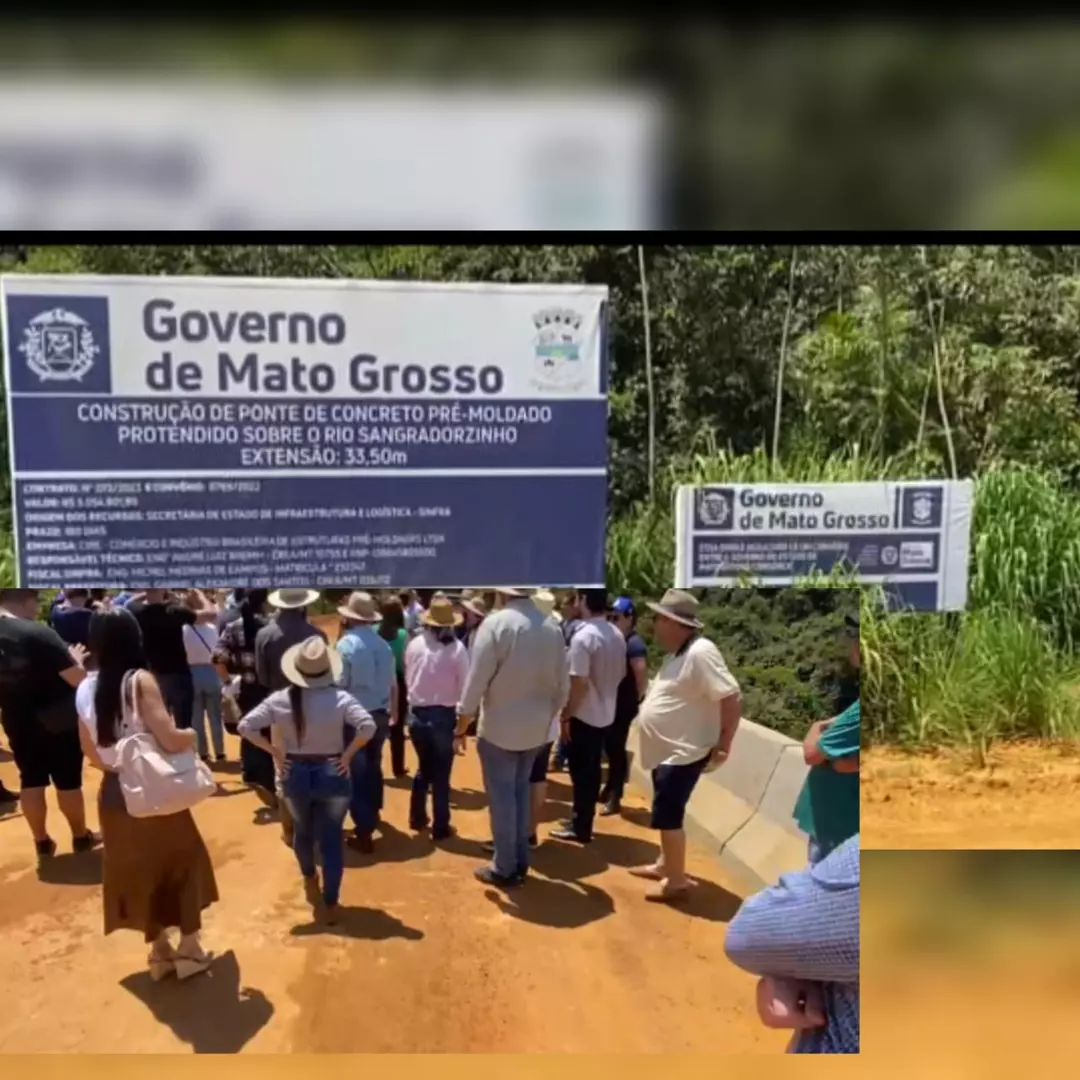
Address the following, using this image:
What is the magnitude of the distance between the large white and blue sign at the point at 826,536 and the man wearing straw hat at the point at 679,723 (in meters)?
2.46

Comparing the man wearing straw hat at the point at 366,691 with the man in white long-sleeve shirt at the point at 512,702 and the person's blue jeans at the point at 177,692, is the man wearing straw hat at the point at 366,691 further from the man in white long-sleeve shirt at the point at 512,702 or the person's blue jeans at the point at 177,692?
the person's blue jeans at the point at 177,692

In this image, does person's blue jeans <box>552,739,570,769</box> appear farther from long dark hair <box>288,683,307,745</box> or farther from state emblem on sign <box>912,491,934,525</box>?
state emblem on sign <box>912,491,934,525</box>

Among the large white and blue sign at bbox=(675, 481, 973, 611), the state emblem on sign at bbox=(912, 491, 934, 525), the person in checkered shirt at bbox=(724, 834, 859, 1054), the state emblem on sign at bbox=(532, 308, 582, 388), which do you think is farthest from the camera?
the state emblem on sign at bbox=(912, 491, 934, 525)

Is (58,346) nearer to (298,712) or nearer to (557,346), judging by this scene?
(557,346)

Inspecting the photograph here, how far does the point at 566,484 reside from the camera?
5.29m

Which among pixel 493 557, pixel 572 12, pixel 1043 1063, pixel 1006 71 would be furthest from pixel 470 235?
pixel 1043 1063

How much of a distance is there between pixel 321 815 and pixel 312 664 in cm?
40

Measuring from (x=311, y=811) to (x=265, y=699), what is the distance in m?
0.32

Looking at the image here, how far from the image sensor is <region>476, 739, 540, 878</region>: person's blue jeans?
305cm

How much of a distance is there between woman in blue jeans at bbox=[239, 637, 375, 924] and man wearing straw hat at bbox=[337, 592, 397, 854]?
0.02 m

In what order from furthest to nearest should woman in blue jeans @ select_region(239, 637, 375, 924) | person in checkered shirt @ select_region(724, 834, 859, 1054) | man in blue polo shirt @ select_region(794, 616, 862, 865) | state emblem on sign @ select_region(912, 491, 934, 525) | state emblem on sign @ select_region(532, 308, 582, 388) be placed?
state emblem on sign @ select_region(912, 491, 934, 525) < state emblem on sign @ select_region(532, 308, 582, 388) < woman in blue jeans @ select_region(239, 637, 375, 924) < man in blue polo shirt @ select_region(794, 616, 862, 865) < person in checkered shirt @ select_region(724, 834, 859, 1054)

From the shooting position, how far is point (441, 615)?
121 inches

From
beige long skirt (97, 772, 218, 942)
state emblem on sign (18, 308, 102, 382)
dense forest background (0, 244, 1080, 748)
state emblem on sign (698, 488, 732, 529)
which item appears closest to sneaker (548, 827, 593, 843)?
beige long skirt (97, 772, 218, 942)

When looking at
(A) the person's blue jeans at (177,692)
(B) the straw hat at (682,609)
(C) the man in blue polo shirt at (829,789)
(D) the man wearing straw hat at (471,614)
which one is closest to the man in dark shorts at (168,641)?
(A) the person's blue jeans at (177,692)
